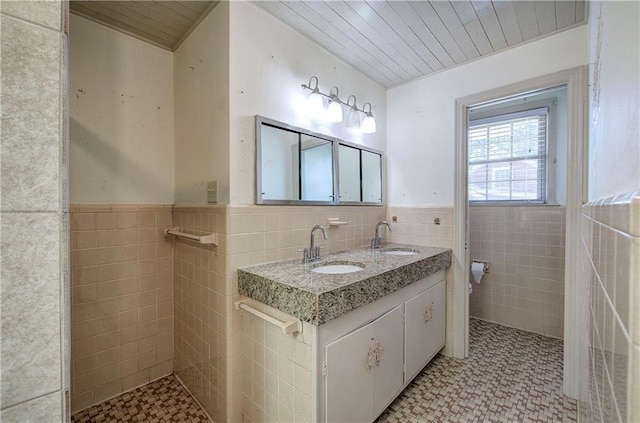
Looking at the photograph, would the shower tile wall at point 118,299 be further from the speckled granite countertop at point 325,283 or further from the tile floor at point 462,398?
the speckled granite countertop at point 325,283

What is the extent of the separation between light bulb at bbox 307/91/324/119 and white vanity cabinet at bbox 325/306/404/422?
1.38 m

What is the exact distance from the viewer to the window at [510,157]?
273 centimetres

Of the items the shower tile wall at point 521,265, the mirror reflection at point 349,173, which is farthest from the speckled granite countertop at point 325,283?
the shower tile wall at point 521,265

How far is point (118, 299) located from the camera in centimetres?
187

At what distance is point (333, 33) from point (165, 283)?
6.98 ft

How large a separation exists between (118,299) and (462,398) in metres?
2.33

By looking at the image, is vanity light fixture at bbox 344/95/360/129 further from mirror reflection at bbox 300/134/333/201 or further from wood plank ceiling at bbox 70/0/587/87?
wood plank ceiling at bbox 70/0/587/87

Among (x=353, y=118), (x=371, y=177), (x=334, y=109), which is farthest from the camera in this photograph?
(x=371, y=177)

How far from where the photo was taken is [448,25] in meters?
1.81

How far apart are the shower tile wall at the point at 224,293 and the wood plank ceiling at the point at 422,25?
1.19 meters

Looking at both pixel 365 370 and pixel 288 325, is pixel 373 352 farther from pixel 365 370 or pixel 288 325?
pixel 288 325

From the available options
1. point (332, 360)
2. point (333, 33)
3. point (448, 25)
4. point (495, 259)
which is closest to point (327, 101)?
point (333, 33)

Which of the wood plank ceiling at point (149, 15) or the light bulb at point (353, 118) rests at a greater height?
the wood plank ceiling at point (149, 15)

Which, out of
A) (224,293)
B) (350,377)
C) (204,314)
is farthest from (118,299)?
(350,377)
